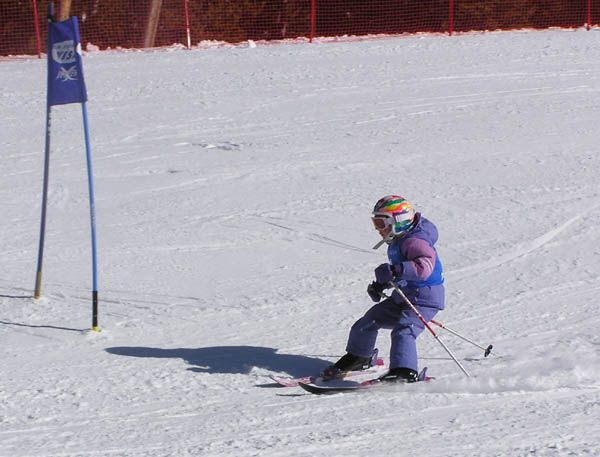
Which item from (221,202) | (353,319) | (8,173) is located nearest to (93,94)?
(8,173)

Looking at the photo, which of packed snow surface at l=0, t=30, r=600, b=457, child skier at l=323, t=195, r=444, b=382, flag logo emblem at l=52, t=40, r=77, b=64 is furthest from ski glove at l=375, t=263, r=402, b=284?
flag logo emblem at l=52, t=40, r=77, b=64

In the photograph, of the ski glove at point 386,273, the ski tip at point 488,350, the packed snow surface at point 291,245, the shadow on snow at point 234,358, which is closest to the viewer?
the packed snow surface at point 291,245

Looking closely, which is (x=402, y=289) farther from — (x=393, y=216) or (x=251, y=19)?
(x=251, y=19)

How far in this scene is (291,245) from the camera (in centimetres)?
1055

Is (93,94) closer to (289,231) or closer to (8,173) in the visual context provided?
(8,173)

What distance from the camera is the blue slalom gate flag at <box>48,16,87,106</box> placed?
8195 mm

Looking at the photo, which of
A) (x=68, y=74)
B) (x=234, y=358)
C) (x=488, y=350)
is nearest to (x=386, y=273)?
(x=488, y=350)

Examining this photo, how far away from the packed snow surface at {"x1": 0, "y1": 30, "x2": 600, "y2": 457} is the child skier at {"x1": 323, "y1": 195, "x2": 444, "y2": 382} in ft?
1.00

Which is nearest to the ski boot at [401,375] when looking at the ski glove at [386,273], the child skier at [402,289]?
the child skier at [402,289]

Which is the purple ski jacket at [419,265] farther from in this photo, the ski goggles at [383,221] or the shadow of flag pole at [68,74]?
the shadow of flag pole at [68,74]

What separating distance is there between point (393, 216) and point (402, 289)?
1.79 feet

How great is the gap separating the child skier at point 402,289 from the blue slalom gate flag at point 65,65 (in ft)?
9.32

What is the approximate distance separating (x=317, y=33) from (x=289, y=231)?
36.6 ft

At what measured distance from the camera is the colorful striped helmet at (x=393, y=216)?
6.97 meters
